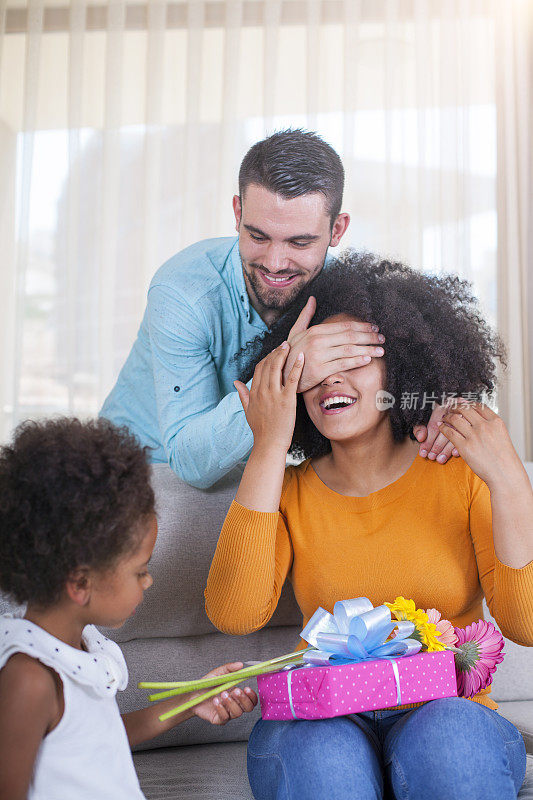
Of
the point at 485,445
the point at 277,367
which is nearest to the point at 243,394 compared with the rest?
the point at 277,367

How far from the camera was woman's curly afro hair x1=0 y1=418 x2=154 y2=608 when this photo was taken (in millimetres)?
1009

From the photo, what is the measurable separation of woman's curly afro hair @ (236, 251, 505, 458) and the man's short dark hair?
0.19 m

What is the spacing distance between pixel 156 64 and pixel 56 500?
10.6 feet

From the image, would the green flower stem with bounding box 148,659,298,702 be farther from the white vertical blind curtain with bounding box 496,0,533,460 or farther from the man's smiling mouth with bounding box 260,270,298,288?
the white vertical blind curtain with bounding box 496,0,533,460

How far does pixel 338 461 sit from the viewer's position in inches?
58.3

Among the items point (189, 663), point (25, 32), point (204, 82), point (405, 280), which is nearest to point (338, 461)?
point (405, 280)

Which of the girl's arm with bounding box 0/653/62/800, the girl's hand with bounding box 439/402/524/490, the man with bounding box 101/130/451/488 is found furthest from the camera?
the man with bounding box 101/130/451/488

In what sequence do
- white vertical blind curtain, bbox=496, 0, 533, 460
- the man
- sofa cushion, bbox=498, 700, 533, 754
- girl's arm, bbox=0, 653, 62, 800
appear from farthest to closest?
white vertical blind curtain, bbox=496, 0, 533, 460, the man, sofa cushion, bbox=498, 700, 533, 754, girl's arm, bbox=0, 653, 62, 800

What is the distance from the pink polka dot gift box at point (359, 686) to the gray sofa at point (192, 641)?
0.42 metres

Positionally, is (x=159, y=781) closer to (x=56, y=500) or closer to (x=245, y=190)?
(x=56, y=500)

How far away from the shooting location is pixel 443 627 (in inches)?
49.1

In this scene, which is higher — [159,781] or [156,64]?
[156,64]

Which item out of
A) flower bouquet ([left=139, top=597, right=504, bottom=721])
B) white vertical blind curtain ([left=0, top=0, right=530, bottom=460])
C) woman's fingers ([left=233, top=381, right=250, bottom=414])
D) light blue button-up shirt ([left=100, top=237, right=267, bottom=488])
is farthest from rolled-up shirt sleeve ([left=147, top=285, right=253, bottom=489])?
white vertical blind curtain ([left=0, top=0, right=530, bottom=460])

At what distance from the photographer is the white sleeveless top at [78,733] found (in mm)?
965
